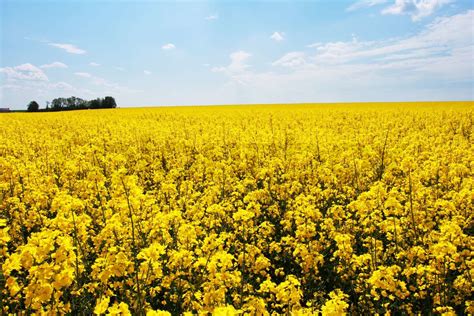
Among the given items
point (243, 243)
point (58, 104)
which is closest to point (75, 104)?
point (58, 104)

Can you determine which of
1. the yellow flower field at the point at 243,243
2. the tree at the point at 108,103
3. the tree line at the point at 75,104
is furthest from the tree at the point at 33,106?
the yellow flower field at the point at 243,243

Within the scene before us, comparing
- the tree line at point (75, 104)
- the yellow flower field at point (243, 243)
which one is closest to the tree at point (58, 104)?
the tree line at point (75, 104)

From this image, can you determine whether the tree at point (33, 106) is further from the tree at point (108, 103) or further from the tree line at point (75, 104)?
the tree at point (108, 103)

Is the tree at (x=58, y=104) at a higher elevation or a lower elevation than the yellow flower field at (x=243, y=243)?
higher

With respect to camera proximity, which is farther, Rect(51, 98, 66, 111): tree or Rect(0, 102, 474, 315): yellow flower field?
Rect(51, 98, 66, 111): tree

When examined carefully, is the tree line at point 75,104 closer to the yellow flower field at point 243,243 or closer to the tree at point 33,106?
the tree at point 33,106

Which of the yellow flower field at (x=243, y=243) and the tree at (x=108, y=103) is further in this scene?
the tree at (x=108, y=103)

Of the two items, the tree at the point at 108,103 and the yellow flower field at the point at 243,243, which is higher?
the tree at the point at 108,103

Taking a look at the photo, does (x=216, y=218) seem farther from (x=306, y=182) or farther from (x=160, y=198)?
(x=306, y=182)

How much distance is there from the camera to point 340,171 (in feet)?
28.0

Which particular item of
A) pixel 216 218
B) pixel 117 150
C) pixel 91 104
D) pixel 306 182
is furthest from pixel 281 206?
pixel 91 104

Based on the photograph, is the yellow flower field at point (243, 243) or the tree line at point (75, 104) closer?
the yellow flower field at point (243, 243)

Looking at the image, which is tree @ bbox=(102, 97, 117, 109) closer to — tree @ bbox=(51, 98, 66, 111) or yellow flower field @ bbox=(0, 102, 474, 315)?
tree @ bbox=(51, 98, 66, 111)

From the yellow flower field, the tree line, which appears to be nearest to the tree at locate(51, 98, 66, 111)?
the tree line
